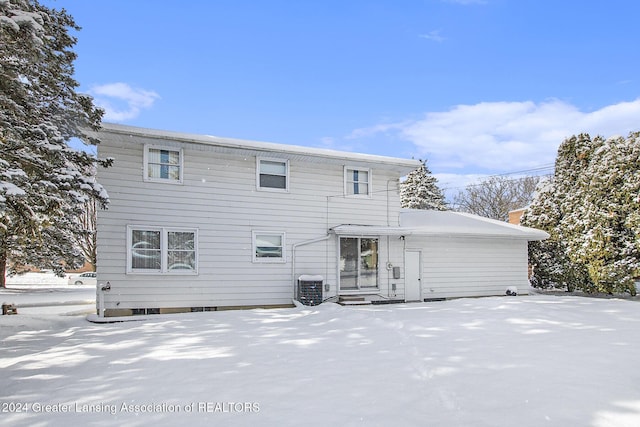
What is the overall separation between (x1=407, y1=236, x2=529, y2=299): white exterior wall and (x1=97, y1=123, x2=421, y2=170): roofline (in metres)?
2.95

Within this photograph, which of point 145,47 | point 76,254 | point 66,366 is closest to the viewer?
point 66,366

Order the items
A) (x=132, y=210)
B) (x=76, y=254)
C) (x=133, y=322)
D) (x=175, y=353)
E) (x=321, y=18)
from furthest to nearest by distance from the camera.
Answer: (x=76, y=254) < (x=321, y=18) < (x=132, y=210) < (x=133, y=322) < (x=175, y=353)

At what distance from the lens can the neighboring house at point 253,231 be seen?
35.7 feet

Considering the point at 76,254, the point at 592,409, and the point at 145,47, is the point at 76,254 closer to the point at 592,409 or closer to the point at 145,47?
the point at 145,47

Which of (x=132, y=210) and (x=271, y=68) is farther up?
(x=271, y=68)

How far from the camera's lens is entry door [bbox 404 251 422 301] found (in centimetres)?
1395

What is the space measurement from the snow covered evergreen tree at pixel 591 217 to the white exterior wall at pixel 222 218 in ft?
25.3

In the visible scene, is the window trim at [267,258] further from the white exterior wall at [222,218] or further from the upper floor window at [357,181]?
the upper floor window at [357,181]

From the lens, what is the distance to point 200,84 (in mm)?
16766

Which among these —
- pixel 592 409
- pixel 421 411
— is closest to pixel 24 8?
pixel 421 411

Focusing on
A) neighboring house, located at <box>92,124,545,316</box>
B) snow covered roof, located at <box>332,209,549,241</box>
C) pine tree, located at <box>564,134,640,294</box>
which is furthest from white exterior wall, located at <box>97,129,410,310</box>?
pine tree, located at <box>564,134,640,294</box>

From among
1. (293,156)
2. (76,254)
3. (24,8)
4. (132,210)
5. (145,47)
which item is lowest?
(76,254)

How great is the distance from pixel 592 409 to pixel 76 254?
20.4m

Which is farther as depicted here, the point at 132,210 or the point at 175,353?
the point at 132,210
